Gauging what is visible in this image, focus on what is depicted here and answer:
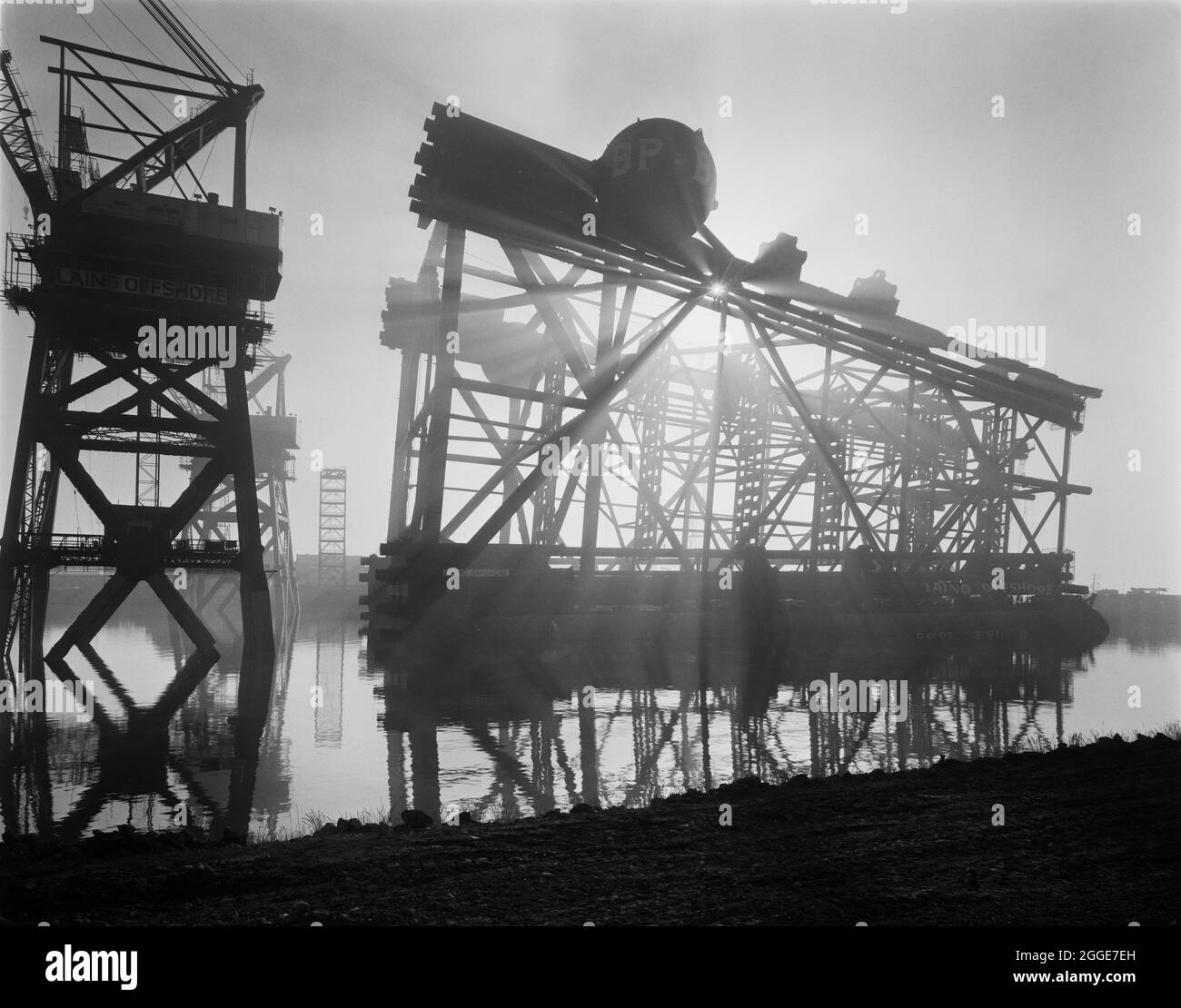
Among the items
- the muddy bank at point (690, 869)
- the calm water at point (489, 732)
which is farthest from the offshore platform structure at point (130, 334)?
the muddy bank at point (690, 869)

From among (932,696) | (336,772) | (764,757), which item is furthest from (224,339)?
(932,696)

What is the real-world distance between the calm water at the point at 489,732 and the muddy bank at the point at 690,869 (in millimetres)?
2283

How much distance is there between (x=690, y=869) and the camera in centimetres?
568

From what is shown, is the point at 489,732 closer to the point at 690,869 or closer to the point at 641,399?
the point at 690,869

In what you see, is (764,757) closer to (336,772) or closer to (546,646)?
(336,772)

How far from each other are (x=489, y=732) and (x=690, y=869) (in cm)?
864

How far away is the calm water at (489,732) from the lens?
9984mm

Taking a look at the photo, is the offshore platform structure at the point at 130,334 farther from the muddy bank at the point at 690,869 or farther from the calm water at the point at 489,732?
the muddy bank at the point at 690,869

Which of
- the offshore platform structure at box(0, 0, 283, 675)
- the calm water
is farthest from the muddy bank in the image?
the offshore platform structure at box(0, 0, 283, 675)

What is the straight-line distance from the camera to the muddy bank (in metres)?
4.82

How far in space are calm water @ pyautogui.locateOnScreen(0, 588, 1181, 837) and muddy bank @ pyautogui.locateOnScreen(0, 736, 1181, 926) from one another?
2283 millimetres

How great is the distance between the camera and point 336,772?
451 inches

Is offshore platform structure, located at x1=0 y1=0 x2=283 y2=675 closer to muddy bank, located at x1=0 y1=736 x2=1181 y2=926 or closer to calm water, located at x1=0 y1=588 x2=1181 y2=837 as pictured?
calm water, located at x1=0 y1=588 x2=1181 y2=837
